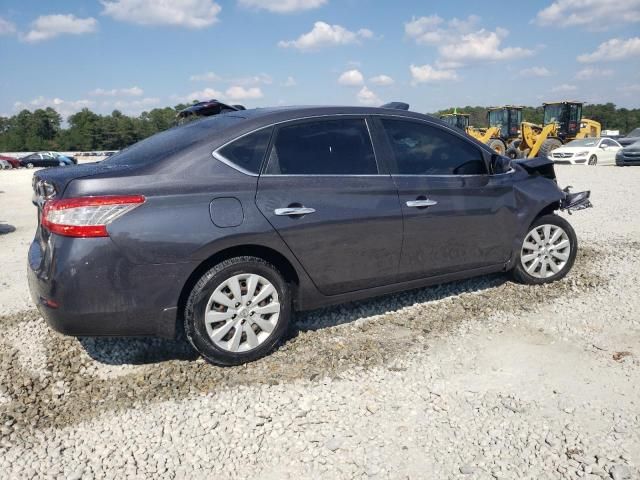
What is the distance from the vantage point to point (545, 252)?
15.5 feet

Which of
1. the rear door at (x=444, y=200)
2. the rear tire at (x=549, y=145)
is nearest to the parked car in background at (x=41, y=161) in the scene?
the rear tire at (x=549, y=145)

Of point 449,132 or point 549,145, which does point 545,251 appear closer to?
point 449,132

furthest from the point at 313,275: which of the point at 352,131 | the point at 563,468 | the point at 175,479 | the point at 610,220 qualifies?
the point at 610,220

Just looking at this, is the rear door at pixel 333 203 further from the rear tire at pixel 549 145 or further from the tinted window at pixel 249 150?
the rear tire at pixel 549 145

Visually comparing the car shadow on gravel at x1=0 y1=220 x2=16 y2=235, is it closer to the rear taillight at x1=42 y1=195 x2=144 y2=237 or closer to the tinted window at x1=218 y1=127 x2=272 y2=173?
the rear taillight at x1=42 y1=195 x2=144 y2=237

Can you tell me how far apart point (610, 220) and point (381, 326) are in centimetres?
574

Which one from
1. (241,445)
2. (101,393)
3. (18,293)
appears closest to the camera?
(241,445)

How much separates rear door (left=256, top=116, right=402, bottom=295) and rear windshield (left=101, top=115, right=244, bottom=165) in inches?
17.1

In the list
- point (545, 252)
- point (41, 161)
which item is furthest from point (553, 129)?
point (41, 161)

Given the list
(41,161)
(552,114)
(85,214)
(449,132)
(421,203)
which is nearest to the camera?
(85,214)

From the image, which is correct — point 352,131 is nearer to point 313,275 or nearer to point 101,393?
point 313,275

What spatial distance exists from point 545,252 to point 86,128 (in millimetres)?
96282

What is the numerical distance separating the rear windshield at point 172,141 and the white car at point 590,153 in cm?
2102

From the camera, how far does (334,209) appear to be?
3.48 metres
